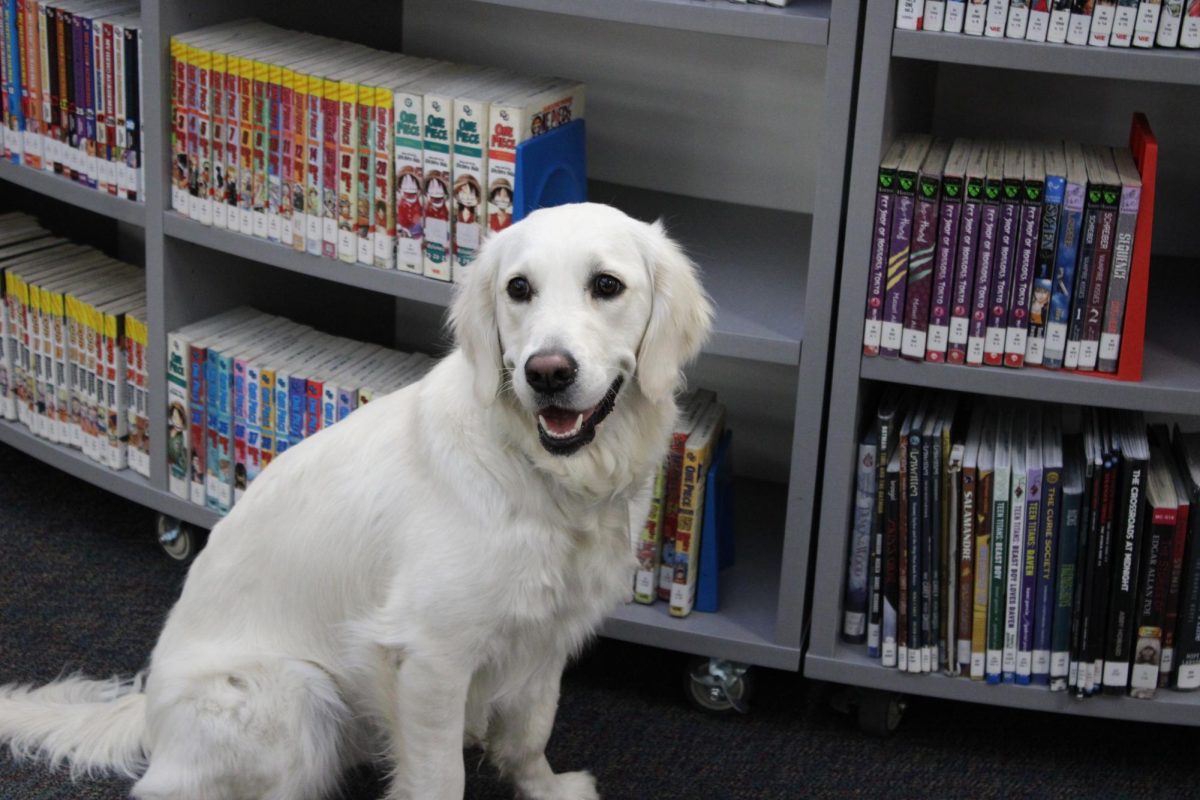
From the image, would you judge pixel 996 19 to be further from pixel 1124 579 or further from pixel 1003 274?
pixel 1124 579

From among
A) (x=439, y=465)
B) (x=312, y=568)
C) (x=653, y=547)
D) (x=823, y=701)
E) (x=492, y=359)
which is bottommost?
(x=823, y=701)

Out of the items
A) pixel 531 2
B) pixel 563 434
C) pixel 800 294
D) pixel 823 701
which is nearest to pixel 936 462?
pixel 800 294

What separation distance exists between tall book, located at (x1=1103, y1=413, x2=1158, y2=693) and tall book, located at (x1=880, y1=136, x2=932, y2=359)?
36cm

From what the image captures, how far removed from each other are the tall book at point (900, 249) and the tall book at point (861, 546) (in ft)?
0.56

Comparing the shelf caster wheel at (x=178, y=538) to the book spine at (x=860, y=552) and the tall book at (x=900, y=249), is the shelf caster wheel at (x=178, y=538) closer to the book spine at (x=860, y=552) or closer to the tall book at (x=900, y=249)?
the book spine at (x=860, y=552)

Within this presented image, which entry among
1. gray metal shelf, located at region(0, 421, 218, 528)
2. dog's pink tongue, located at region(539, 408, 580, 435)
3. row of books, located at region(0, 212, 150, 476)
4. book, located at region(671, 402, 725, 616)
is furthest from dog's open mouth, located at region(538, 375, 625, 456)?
row of books, located at region(0, 212, 150, 476)

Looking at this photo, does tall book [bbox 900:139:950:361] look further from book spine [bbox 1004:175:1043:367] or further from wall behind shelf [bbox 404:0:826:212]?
wall behind shelf [bbox 404:0:826:212]

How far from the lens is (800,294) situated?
7.47ft

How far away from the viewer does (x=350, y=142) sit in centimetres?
232

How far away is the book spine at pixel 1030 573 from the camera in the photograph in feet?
7.01

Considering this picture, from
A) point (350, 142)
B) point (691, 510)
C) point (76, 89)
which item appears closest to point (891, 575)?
point (691, 510)

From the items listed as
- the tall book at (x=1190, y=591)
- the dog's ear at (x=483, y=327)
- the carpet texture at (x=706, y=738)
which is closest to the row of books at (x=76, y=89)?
the carpet texture at (x=706, y=738)

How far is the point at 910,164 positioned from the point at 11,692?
4.87 feet

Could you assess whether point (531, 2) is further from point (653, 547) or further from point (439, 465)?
point (653, 547)
